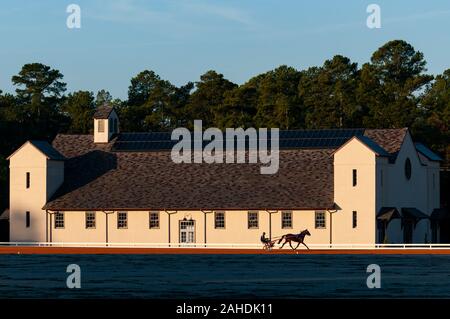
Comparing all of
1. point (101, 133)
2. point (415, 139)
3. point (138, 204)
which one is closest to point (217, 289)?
point (138, 204)

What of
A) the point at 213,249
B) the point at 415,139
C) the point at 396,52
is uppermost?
the point at 396,52

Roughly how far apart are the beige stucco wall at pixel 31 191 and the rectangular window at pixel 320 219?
2060cm

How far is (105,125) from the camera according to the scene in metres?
113

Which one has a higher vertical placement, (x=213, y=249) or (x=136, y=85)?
(x=136, y=85)

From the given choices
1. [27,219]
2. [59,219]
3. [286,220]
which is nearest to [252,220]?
[286,220]

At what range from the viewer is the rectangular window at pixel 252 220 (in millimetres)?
103125

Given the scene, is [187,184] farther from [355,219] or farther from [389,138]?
[389,138]

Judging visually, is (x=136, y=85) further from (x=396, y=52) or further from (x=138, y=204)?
(x=138, y=204)

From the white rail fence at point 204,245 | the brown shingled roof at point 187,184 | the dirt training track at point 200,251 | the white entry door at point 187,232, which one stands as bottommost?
the dirt training track at point 200,251

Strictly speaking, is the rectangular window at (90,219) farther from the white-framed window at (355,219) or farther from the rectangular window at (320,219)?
the white-framed window at (355,219)

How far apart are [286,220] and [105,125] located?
1871 centimetres

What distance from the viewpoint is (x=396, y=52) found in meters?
170

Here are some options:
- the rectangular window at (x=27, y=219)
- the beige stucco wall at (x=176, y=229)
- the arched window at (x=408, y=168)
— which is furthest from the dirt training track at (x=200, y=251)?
the arched window at (x=408, y=168)
